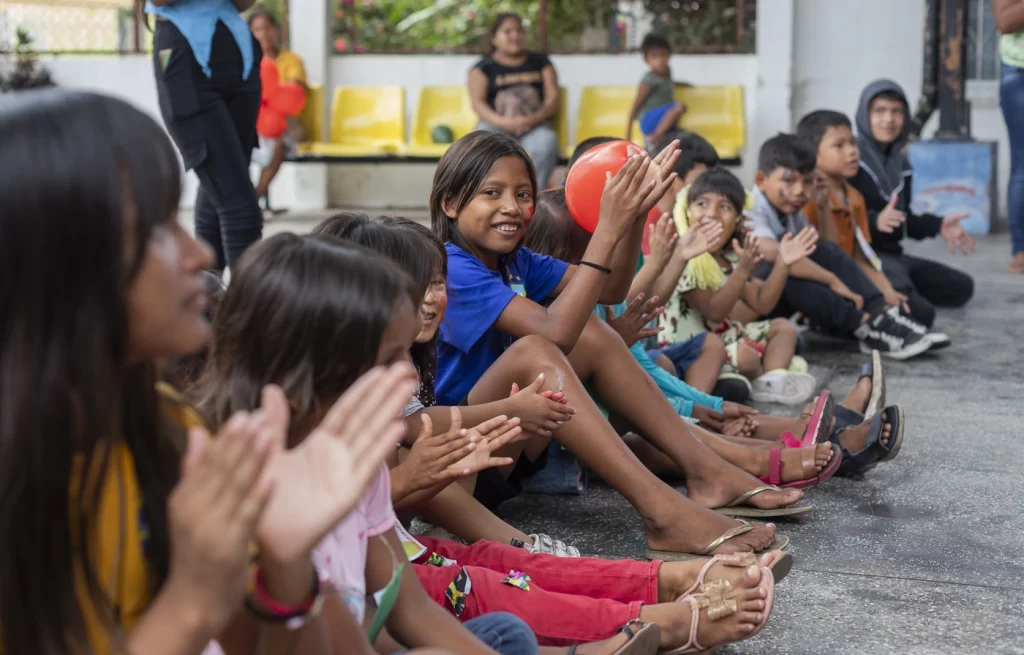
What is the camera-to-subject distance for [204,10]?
3.54 metres

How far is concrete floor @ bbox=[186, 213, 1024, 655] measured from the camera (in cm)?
202

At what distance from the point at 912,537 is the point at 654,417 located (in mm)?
606

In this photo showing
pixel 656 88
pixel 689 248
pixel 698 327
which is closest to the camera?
pixel 689 248

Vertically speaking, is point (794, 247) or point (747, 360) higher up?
point (794, 247)

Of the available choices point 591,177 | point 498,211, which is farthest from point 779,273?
point 498,211

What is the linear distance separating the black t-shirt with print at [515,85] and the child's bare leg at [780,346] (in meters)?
4.59

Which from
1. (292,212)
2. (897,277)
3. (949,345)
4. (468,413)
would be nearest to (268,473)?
(468,413)

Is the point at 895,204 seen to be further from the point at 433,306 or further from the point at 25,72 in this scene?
the point at 25,72

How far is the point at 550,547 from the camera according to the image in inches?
89.8

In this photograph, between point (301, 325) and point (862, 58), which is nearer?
point (301, 325)

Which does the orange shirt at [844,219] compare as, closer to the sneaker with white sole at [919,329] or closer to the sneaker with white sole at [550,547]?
the sneaker with white sole at [919,329]

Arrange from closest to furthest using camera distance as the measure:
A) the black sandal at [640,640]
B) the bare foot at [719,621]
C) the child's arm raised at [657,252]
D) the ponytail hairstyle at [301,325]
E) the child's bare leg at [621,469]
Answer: the ponytail hairstyle at [301,325], the black sandal at [640,640], the bare foot at [719,621], the child's bare leg at [621,469], the child's arm raised at [657,252]

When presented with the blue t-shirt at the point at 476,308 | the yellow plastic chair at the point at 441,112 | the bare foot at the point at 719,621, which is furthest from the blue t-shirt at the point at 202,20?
the yellow plastic chair at the point at 441,112

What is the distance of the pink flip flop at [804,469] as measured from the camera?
8.99ft
